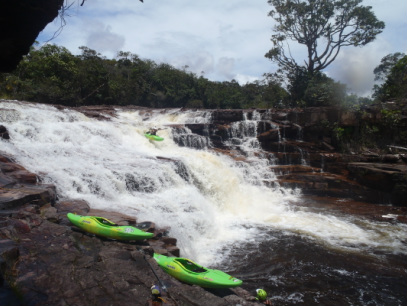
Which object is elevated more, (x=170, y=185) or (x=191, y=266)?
(x=170, y=185)

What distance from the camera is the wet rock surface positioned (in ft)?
9.73

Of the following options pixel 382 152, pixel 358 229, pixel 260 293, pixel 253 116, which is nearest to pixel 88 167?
pixel 260 293

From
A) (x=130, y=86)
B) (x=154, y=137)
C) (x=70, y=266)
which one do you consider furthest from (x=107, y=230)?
(x=130, y=86)

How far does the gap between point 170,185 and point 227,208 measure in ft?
6.91

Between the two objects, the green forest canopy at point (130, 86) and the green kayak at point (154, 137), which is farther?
the green forest canopy at point (130, 86)

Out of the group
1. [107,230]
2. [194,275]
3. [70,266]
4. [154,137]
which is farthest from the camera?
[154,137]

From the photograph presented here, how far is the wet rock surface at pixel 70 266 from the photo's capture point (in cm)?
296

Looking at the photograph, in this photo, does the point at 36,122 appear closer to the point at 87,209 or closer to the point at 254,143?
the point at 87,209

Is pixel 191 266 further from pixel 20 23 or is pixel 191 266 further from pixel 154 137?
pixel 154 137

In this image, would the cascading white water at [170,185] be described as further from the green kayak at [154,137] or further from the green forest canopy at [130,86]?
the green forest canopy at [130,86]

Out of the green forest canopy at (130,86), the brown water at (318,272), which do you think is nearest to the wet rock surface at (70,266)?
the brown water at (318,272)

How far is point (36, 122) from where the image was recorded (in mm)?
10461

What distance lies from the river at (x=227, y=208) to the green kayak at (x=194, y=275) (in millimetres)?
977

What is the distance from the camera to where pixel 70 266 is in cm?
348
